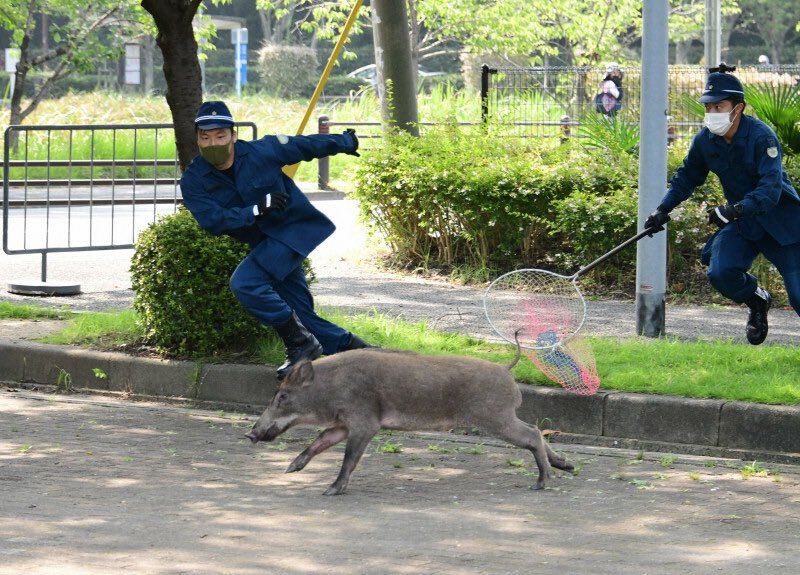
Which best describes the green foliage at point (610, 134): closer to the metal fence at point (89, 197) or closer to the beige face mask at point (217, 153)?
the metal fence at point (89, 197)

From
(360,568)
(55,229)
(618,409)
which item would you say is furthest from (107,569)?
(55,229)

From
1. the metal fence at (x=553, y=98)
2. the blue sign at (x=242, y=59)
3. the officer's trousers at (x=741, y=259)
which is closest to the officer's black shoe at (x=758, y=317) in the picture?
the officer's trousers at (x=741, y=259)

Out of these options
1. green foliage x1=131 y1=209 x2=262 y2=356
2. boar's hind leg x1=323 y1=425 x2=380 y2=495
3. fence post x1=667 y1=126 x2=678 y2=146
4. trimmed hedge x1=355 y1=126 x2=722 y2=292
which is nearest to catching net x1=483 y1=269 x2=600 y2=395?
green foliage x1=131 y1=209 x2=262 y2=356

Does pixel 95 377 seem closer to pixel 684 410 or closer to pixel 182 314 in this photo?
pixel 182 314

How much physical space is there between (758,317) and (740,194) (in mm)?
940

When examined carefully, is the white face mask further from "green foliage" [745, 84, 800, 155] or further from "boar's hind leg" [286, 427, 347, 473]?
"boar's hind leg" [286, 427, 347, 473]

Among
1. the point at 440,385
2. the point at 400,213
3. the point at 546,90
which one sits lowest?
the point at 440,385

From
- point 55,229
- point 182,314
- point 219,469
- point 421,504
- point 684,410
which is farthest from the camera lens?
point 55,229

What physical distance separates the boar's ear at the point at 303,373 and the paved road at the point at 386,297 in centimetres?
332

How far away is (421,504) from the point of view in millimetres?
6160

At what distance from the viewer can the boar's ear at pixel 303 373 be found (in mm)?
6473

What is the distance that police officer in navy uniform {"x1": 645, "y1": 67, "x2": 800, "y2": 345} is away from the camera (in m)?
7.88

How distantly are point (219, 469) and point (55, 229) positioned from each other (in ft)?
30.1

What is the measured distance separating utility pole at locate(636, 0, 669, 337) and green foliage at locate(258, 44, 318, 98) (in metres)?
40.2
